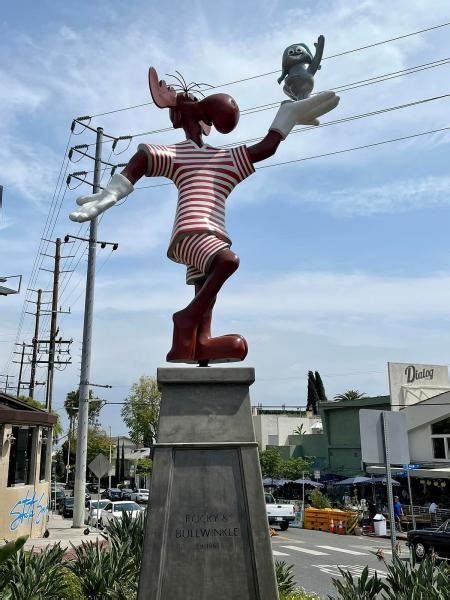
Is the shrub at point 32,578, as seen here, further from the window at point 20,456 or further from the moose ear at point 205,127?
the window at point 20,456

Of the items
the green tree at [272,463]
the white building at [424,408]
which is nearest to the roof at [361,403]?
the white building at [424,408]

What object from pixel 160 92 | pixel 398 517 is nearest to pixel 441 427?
pixel 398 517

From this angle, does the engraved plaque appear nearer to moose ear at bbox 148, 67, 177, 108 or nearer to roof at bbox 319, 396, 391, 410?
moose ear at bbox 148, 67, 177, 108

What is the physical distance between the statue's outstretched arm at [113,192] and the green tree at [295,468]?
27993 mm

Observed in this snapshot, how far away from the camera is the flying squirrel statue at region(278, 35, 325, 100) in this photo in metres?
7.15

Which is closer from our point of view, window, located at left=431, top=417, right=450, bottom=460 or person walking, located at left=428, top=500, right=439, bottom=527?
person walking, located at left=428, top=500, right=439, bottom=527

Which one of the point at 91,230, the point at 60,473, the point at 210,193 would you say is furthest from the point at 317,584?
the point at 60,473

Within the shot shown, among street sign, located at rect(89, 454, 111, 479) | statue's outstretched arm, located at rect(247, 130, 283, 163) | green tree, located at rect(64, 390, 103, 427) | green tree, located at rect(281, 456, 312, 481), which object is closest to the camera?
statue's outstretched arm, located at rect(247, 130, 283, 163)

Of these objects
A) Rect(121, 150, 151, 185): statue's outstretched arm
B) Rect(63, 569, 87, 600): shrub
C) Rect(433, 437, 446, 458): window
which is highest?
Rect(121, 150, 151, 185): statue's outstretched arm

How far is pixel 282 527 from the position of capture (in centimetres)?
2259

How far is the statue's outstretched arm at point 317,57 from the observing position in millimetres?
7168

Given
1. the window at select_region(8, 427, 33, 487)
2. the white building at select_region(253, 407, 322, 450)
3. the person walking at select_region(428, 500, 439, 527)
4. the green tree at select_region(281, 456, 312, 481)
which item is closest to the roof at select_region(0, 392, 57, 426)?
the window at select_region(8, 427, 33, 487)

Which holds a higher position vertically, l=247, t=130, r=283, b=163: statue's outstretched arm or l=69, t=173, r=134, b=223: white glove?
Answer: l=247, t=130, r=283, b=163: statue's outstretched arm

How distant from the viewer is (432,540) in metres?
14.3
